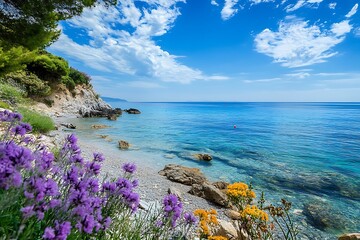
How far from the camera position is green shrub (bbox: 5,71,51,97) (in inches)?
1364

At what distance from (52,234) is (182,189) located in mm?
10632

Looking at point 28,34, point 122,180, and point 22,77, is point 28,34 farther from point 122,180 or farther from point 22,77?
point 22,77

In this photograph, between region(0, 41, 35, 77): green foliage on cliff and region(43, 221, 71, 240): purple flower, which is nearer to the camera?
region(43, 221, 71, 240): purple flower

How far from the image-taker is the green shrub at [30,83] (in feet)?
114

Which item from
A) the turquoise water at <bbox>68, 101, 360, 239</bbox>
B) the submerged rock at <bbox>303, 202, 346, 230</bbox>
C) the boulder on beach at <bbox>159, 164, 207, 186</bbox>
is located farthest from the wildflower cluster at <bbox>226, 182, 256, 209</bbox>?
the boulder on beach at <bbox>159, 164, 207, 186</bbox>

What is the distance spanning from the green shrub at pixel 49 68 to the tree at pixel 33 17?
33267mm

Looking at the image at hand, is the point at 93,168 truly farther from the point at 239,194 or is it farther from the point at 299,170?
the point at 299,170

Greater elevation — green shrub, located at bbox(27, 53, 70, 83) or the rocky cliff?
green shrub, located at bbox(27, 53, 70, 83)

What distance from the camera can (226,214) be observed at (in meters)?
9.19

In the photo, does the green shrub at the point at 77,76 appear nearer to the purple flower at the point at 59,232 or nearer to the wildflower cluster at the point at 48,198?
the wildflower cluster at the point at 48,198

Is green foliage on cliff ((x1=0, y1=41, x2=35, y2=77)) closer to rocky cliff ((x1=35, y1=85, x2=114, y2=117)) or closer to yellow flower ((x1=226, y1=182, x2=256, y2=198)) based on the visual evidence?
yellow flower ((x1=226, y1=182, x2=256, y2=198))

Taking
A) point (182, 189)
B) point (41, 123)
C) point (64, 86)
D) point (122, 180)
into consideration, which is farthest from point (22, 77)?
point (122, 180)

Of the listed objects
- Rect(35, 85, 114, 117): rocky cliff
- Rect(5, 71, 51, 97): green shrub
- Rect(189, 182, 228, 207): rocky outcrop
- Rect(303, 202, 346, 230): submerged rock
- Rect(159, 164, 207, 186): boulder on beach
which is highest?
Rect(5, 71, 51, 97): green shrub

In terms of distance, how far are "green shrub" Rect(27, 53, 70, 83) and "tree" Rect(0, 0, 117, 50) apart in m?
33.3
